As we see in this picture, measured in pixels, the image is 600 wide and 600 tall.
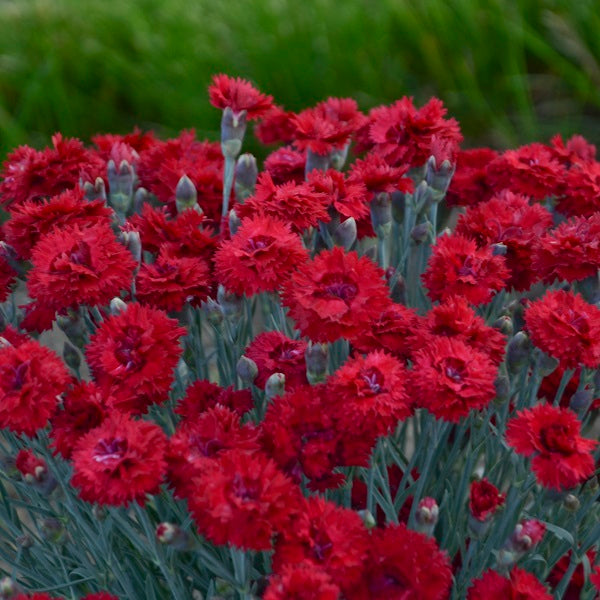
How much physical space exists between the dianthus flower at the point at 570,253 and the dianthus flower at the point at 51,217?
0.48 meters

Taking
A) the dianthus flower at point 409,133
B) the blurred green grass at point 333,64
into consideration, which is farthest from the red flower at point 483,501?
the blurred green grass at point 333,64

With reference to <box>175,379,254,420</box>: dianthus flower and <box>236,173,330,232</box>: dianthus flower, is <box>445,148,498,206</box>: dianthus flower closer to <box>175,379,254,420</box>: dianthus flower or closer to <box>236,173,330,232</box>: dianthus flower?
<box>236,173,330,232</box>: dianthus flower

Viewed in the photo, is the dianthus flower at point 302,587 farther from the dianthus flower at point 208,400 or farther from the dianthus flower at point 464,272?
the dianthus flower at point 464,272

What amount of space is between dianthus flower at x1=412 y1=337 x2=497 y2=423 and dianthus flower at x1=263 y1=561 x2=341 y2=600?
18 cm

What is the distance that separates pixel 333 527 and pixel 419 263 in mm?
558

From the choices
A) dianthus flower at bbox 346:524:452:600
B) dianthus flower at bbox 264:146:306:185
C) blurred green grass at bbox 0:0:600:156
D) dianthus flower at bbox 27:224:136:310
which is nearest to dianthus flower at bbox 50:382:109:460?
dianthus flower at bbox 27:224:136:310

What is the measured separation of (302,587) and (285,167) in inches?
24.7

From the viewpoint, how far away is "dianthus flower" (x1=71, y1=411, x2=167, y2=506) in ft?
2.11

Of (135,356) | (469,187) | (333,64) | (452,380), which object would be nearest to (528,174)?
(469,187)

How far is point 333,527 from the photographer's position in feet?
2.13

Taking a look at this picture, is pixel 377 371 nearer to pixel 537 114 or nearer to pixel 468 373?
pixel 468 373

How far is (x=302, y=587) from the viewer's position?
0.61 meters

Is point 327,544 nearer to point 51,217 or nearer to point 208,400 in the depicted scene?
point 208,400

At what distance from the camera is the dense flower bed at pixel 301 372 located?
675mm
